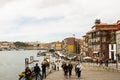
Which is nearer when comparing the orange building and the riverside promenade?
the riverside promenade

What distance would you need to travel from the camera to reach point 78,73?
36.6 metres

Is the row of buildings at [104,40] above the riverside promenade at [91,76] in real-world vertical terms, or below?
above

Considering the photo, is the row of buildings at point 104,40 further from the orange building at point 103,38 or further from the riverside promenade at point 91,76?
the riverside promenade at point 91,76

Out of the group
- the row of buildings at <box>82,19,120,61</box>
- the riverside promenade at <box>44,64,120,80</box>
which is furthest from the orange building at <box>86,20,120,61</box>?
the riverside promenade at <box>44,64,120,80</box>

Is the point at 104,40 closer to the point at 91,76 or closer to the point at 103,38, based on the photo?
the point at 103,38

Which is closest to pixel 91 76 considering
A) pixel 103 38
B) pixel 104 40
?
pixel 104 40

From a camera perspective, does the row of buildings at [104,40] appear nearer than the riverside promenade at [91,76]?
No

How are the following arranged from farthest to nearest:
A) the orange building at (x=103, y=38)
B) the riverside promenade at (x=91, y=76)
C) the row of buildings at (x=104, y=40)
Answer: the orange building at (x=103, y=38) < the row of buildings at (x=104, y=40) < the riverside promenade at (x=91, y=76)

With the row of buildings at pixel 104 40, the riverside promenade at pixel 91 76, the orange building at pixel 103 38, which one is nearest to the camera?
the riverside promenade at pixel 91 76

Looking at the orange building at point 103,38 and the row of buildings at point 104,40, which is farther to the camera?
the orange building at point 103,38

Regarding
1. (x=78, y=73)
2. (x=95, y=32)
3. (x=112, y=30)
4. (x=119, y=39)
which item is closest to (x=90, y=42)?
(x=95, y=32)

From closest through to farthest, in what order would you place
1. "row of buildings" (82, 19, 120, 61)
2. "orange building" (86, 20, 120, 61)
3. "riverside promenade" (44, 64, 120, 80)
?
"riverside promenade" (44, 64, 120, 80)
"row of buildings" (82, 19, 120, 61)
"orange building" (86, 20, 120, 61)

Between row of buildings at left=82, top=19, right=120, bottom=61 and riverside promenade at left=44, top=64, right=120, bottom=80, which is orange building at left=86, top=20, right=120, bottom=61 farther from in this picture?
riverside promenade at left=44, top=64, right=120, bottom=80

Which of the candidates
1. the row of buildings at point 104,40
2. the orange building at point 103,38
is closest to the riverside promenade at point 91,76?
the row of buildings at point 104,40
